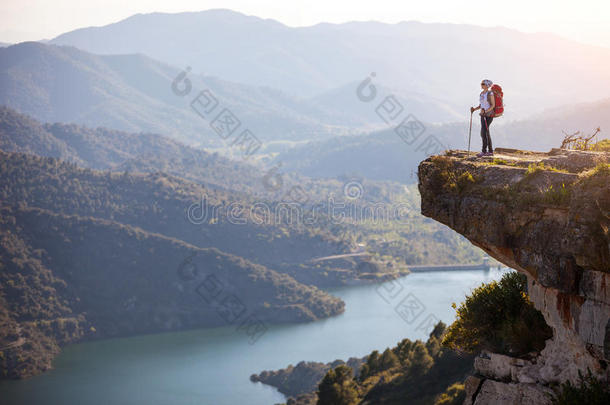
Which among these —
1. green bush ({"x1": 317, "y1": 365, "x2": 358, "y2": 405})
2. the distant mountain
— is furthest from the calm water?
the distant mountain

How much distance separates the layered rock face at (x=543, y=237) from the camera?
653 cm

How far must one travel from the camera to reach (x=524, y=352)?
27.1ft

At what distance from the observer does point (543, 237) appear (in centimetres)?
693

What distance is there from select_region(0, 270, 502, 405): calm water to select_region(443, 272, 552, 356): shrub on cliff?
4520cm

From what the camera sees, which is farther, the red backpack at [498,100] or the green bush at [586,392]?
the red backpack at [498,100]

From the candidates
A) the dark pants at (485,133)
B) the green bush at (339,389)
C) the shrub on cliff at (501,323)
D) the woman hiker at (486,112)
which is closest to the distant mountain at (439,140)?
the green bush at (339,389)

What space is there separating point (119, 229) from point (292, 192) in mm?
52348

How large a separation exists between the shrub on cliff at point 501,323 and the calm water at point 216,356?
45201 mm

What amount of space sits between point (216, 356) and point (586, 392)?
63.6m

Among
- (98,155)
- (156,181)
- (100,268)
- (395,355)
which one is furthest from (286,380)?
(98,155)

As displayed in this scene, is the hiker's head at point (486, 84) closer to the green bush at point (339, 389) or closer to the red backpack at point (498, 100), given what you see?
the red backpack at point (498, 100)

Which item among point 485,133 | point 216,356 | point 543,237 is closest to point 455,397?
point 485,133

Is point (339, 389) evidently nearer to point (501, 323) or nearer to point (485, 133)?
point (501, 323)

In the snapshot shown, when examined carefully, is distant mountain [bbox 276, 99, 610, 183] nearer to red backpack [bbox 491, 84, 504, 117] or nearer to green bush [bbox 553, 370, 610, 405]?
red backpack [bbox 491, 84, 504, 117]
